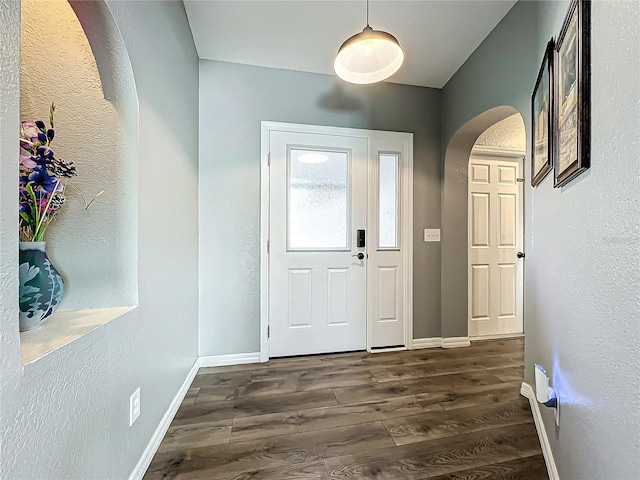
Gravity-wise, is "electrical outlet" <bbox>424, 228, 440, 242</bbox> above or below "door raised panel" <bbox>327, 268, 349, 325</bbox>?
above

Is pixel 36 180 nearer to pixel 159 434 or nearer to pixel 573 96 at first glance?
pixel 159 434

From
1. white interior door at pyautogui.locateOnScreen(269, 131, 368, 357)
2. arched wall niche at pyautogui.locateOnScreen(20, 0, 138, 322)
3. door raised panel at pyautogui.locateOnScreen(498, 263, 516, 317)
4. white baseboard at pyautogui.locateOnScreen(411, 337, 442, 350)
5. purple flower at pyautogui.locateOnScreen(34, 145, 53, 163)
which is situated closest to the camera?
purple flower at pyautogui.locateOnScreen(34, 145, 53, 163)

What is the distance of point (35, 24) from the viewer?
1.02 m

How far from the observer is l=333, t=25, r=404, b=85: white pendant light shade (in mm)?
1505

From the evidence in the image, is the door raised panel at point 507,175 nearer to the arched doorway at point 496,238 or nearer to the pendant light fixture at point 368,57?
the arched doorway at point 496,238

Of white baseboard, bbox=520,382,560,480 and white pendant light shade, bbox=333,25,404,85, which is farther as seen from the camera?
white pendant light shade, bbox=333,25,404,85

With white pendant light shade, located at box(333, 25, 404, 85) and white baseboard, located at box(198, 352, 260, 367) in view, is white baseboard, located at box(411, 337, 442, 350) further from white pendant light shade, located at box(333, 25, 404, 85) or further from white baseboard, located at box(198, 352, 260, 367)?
white pendant light shade, located at box(333, 25, 404, 85)

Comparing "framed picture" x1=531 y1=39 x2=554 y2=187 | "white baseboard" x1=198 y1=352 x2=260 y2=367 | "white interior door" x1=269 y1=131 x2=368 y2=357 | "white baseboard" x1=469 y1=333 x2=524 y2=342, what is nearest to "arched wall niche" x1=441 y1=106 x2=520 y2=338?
"white baseboard" x1=469 y1=333 x2=524 y2=342

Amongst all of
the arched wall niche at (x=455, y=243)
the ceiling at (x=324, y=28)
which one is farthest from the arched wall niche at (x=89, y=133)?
the arched wall niche at (x=455, y=243)

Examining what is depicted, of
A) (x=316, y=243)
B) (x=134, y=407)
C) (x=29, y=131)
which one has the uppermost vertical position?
(x=29, y=131)

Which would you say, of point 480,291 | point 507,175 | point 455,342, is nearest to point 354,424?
point 455,342

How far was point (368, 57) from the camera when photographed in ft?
5.44

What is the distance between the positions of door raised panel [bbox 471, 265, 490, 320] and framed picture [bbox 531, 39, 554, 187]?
165 centimetres

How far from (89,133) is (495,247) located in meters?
3.59
